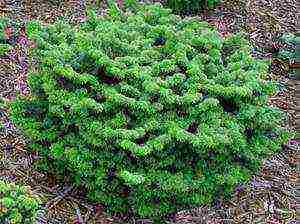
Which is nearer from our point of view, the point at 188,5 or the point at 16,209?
the point at 16,209

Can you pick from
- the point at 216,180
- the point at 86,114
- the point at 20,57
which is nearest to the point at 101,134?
the point at 86,114

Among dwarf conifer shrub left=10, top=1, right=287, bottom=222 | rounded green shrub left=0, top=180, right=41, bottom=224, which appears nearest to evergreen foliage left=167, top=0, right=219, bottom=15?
dwarf conifer shrub left=10, top=1, right=287, bottom=222

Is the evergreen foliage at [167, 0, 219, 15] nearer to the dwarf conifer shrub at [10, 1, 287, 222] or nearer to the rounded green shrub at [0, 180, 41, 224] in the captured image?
Result: the dwarf conifer shrub at [10, 1, 287, 222]

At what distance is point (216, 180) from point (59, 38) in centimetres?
127

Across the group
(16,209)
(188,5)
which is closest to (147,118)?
(16,209)

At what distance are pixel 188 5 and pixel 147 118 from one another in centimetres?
219

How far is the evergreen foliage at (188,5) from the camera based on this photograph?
528cm

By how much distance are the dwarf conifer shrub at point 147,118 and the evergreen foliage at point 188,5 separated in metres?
1.59

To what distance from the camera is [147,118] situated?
3.36m

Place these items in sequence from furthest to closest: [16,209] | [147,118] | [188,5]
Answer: [188,5], [147,118], [16,209]

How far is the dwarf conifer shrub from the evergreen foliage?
1.59 meters

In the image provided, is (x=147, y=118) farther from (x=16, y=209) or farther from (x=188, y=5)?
(x=188, y=5)

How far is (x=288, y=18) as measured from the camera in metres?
5.62

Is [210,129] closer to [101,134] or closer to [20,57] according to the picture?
[101,134]
